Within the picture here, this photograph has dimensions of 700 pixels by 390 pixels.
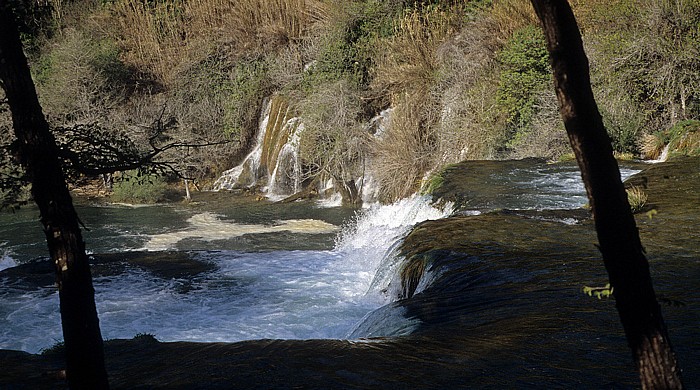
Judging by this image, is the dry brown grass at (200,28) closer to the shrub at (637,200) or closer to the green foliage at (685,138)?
the green foliage at (685,138)

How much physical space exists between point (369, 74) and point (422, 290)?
1457 cm

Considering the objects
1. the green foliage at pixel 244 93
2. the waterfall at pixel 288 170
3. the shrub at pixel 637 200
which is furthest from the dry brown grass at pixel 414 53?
the shrub at pixel 637 200

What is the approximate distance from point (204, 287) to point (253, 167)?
13272 millimetres

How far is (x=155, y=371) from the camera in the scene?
219 inches

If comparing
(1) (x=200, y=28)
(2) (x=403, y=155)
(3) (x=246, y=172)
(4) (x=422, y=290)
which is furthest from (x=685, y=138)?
(1) (x=200, y=28)

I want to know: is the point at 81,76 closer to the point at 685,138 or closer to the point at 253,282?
the point at 253,282

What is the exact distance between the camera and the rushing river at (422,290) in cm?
527

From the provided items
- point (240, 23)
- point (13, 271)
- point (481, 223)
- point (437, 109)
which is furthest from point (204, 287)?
point (240, 23)

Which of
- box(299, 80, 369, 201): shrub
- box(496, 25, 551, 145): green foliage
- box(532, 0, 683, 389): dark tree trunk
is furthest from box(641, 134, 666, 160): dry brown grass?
box(532, 0, 683, 389): dark tree trunk

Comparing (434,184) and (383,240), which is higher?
(434,184)

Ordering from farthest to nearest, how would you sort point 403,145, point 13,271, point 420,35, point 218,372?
point 420,35 < point 403,145 < point 13,271 < point 218,372

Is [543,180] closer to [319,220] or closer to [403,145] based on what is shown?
[403,145]

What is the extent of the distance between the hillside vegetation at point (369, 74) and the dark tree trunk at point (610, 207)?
3.61 metres

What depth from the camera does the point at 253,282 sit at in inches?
410
